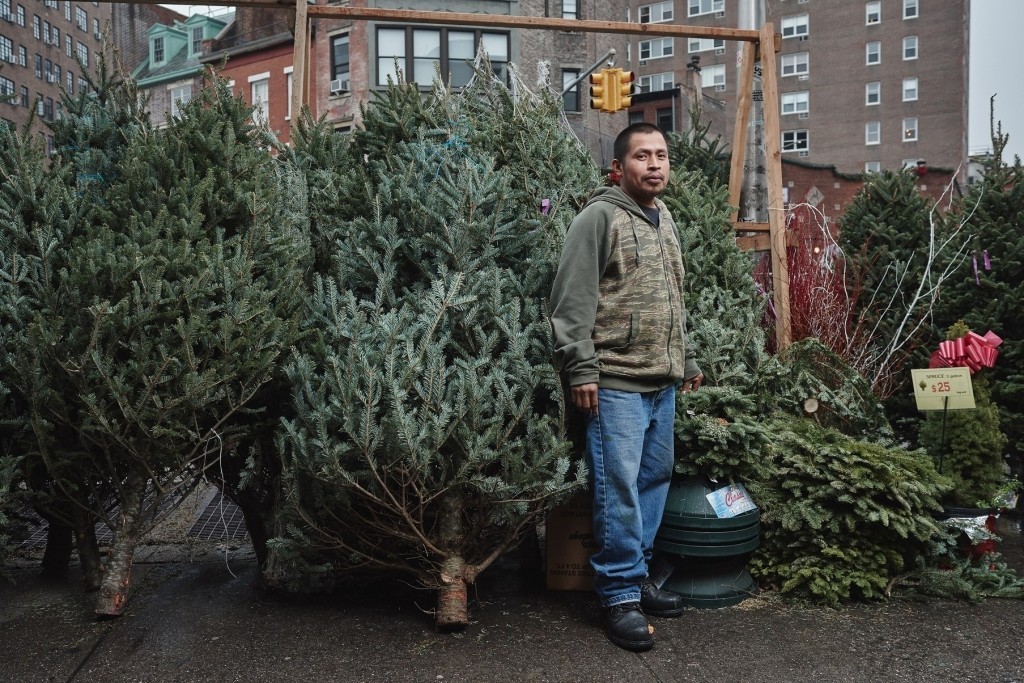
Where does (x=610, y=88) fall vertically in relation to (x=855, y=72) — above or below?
below

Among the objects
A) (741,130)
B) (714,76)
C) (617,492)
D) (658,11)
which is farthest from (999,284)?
(658,11)

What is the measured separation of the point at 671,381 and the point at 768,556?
1100 millimetres

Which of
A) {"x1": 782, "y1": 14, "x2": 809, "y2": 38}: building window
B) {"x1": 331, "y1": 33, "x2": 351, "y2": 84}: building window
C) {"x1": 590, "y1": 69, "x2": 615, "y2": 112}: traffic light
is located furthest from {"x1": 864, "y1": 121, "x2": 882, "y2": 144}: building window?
{"x1": 590, "y1": 69, "x2": 615, "y2": 112}: traffic light

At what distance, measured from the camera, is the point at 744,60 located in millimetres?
6957

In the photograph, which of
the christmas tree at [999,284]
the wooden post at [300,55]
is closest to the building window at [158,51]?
the wooden post at [300,55]

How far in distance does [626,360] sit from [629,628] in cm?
111

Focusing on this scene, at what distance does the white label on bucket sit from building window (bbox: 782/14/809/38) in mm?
64455

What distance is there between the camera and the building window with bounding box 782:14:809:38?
2442 inches

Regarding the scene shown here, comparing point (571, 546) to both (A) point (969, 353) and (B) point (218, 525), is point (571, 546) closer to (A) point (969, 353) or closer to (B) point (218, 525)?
(A) point (969, 353)

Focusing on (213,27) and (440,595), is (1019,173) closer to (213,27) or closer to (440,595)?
(440,595)

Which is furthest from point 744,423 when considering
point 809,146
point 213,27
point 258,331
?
point 809,146

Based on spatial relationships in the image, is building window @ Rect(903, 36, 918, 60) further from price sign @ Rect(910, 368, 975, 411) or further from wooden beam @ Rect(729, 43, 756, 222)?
price sign @ Rect(910, 368, 975, 411)

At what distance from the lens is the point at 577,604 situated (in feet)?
13.5

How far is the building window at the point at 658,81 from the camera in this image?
62.5m
